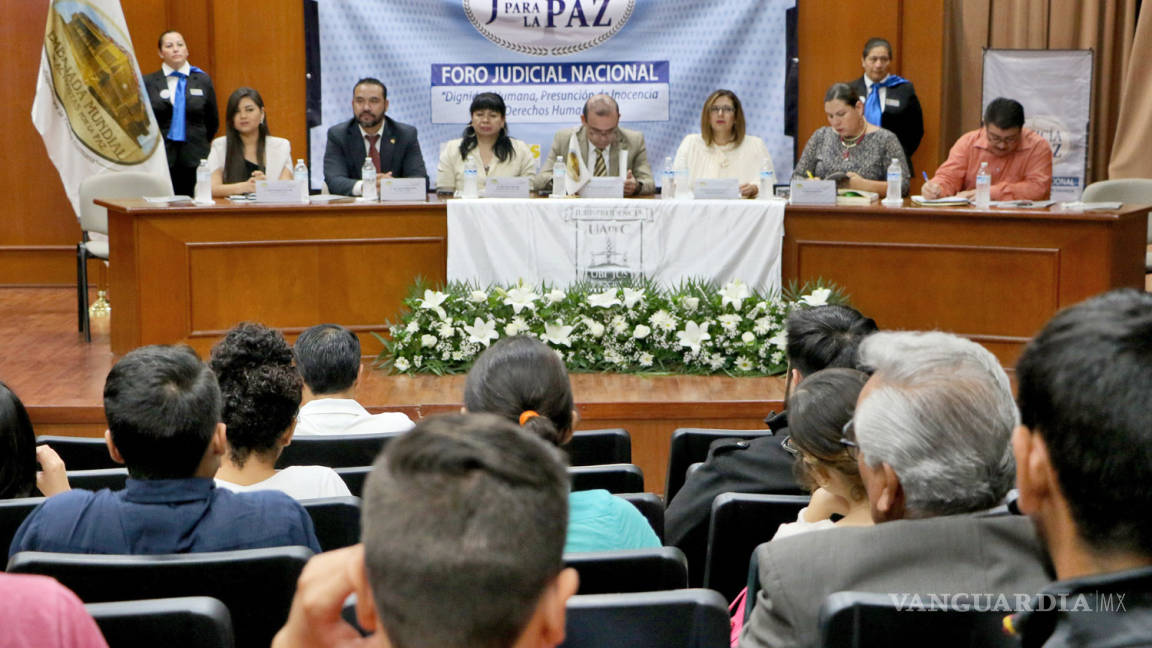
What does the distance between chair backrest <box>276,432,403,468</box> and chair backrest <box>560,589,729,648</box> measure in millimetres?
1551

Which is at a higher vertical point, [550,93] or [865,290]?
[550,93]

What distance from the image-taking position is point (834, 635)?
1455 millimetres

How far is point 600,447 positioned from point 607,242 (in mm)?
2841

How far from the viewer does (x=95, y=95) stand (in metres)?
7.50

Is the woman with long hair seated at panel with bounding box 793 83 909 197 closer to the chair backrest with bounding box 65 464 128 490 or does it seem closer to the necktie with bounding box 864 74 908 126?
the necktie with bounding box 864 74 908 126

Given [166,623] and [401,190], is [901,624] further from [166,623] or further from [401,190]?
[401,190]

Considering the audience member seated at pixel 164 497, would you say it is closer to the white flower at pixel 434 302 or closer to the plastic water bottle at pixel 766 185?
the white flower at pixel 434 302

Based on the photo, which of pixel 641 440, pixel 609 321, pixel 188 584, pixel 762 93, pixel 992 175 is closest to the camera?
pixel 188 584

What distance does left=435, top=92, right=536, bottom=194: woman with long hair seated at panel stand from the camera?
21.4 ft

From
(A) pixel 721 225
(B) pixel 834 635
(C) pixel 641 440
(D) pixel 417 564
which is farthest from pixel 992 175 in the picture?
(D) pixel 417 564

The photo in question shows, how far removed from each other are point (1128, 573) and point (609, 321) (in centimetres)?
458

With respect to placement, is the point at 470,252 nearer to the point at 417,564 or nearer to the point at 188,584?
the point at 188,584

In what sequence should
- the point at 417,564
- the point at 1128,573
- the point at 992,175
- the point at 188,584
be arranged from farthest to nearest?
the point at 992,175 → the point at 188,584 → the point at 1128,573 → the point at 417,564

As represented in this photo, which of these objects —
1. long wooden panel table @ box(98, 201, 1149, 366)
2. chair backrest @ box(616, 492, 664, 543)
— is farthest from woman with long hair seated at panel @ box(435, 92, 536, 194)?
chair backrest @ box(616, 492, 664, 543)
